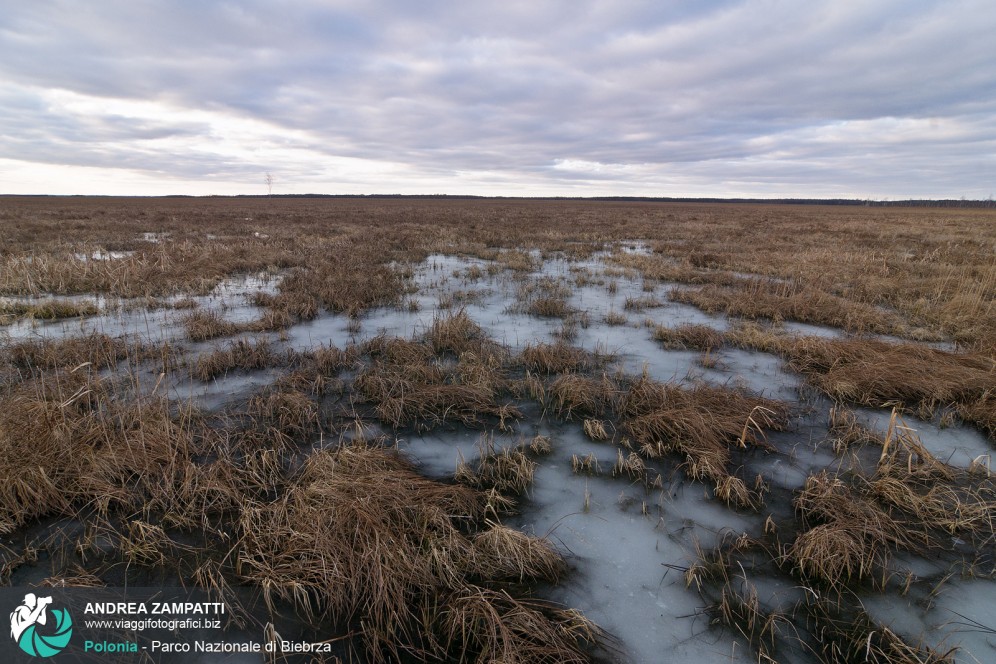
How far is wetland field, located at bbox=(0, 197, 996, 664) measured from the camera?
2959 mm

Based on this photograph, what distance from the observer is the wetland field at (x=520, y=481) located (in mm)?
2959

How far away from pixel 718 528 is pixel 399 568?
282 centimetres

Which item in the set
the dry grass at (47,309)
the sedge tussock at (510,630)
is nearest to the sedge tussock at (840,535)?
the sedge tussock at (510,630)

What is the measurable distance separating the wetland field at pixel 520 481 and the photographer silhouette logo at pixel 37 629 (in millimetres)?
149

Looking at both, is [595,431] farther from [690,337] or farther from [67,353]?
[67,353]

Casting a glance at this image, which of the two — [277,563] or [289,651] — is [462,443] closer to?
[277,563]

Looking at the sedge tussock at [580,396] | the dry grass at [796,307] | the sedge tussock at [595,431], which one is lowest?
the sedge tussock at [595,431]

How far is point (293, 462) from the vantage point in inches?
177

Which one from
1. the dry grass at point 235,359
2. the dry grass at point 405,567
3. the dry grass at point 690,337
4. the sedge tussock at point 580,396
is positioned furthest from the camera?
the dry grass at point 690,337

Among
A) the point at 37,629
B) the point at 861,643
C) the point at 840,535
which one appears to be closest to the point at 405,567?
the point at 37,629

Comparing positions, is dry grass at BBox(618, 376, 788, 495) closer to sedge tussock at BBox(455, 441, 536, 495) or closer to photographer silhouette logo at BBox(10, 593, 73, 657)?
sedge tussock at BBox(455, 441, 536, 495)

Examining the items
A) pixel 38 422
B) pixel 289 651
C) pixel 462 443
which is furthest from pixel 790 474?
pixel 38 422

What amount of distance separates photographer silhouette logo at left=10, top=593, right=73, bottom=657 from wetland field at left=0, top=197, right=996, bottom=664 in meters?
0.15

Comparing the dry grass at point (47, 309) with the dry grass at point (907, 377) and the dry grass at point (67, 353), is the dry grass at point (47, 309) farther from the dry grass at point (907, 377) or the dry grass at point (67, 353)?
the dry grass at point (907, 377)
